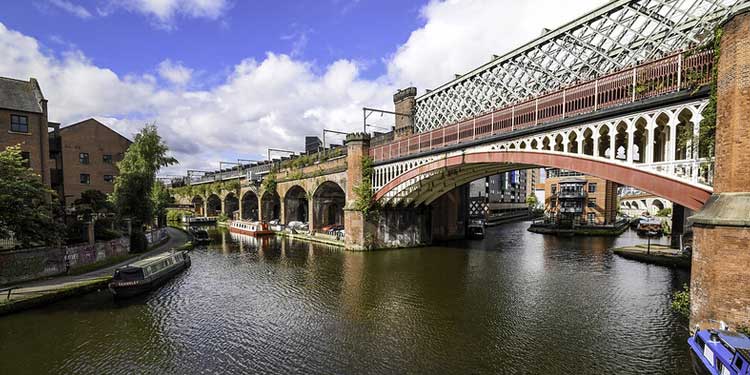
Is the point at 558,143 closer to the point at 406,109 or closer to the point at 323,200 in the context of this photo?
the point at 406,109

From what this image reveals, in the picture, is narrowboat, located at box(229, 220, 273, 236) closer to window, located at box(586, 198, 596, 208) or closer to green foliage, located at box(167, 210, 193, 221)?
green foliage, located at box(167, 210, 193, 221)

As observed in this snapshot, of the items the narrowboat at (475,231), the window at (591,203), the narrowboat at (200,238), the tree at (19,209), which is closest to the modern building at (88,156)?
the narrowboat at (200,238)

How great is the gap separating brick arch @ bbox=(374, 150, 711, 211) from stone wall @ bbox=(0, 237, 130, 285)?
24.8 m

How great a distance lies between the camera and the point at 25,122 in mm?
27219

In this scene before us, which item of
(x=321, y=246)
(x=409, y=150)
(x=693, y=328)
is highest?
(x=409, y=150)

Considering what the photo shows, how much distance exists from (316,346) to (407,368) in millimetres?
3503

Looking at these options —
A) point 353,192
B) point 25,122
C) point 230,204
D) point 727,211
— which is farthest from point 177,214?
point 727,211

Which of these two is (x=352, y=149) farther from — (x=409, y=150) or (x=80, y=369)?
(x=80, y=369)

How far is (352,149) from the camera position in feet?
108

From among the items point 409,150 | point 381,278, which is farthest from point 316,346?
point 409,150

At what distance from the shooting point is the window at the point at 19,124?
87.7ft

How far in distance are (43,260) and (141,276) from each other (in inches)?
245

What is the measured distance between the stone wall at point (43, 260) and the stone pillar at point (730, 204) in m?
28.9

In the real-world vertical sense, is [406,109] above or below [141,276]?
above
